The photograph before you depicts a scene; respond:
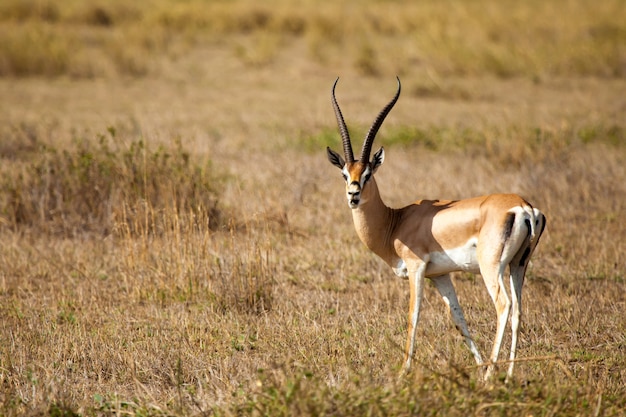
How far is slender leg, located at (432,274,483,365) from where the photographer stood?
5.03m

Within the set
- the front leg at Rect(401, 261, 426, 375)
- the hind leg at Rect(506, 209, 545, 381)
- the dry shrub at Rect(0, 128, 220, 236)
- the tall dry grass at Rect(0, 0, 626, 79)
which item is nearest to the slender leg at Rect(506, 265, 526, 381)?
the hind leg at Rect(506, 209, 545, 381)

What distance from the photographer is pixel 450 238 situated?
16.2ft

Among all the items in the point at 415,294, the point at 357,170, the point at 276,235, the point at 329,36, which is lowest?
the point at 276,235

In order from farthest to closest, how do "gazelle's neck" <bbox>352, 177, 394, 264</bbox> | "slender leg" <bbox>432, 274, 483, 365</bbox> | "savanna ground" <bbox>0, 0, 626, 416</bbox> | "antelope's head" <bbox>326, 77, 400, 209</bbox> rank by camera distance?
"gazelle's neck" <bbox>352, 177, 394, 264</bbox>
"slender leg" <bbox>432, 274, 483, 365</bbox>
"antelope's head" <bbox>326, 77, 400, 209</bbox>
"savanna ground" <bbox>0, 0, 626, 416</bbox>

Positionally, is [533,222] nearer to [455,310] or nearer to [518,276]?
[518,276]

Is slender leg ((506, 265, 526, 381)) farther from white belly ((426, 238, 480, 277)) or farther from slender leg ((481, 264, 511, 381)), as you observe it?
white belly ((426, 238, 480, 277))

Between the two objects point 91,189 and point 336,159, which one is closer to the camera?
point 336,159

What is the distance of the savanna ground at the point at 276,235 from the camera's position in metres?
4.51

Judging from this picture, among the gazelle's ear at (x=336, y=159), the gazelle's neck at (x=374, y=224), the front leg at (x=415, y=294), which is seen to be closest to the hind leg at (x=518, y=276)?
the front leg at (x=415, y=294)

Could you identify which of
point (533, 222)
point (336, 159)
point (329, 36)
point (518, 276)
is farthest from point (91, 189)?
point (329, 36)

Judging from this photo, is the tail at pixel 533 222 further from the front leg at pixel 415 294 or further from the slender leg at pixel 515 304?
the front leg at pixel 415 294

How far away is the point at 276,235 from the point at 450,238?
10.9 feet

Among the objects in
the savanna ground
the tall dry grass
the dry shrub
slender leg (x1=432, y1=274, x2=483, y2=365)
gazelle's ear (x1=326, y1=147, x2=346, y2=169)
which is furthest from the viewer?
the tall dry grass

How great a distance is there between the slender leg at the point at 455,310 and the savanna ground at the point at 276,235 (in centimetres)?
16
